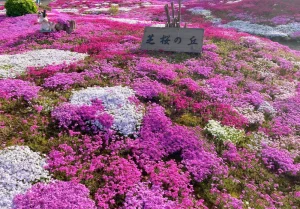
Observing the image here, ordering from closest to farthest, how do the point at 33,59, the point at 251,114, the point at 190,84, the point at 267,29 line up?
the point at 251,114 < the point at 190,84 < the point at 33,59 < the point at 267,29

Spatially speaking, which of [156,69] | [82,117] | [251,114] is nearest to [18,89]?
[82,117]

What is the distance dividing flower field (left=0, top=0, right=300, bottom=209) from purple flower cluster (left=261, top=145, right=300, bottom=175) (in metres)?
0.04

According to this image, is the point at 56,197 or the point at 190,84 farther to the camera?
the point at 190,84

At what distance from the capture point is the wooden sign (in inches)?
715

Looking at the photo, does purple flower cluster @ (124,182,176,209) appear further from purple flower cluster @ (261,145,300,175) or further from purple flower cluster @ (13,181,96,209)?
purple flower cluster @ (261,145,300,175)

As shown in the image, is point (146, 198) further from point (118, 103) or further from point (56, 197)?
point (118, 103)

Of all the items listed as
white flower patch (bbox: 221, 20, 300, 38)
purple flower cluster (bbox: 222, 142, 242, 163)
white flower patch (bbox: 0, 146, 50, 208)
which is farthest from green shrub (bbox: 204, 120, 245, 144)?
white flower patch (bbox: 221, 20, 300, 38)

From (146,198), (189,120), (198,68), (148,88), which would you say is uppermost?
(198,68)

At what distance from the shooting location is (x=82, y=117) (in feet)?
38.5

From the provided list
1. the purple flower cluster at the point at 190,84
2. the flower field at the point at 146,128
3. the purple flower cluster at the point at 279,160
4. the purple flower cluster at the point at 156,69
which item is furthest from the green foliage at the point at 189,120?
the purple flower cluster at the point at 156,69

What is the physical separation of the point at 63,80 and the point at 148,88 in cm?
392

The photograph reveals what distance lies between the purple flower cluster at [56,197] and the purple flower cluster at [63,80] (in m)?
5.91

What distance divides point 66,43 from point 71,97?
8287 mm

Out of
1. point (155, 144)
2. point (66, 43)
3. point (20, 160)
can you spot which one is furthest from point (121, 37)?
point (20, 160)
